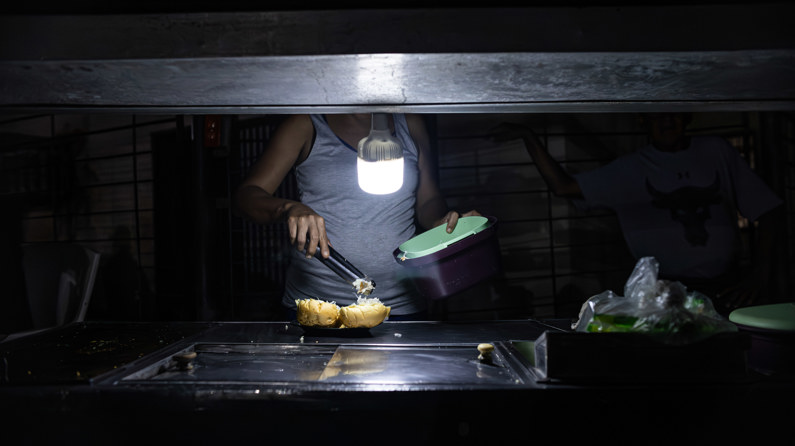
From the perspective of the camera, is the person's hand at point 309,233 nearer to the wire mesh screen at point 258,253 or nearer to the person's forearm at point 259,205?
the person's forearm at point 259,205

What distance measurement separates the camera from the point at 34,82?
1183 millimetres

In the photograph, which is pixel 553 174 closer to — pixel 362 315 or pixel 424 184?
pixel 424 184

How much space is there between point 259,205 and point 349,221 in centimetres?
42

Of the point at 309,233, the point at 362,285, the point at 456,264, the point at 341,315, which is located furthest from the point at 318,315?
the point at 456,264

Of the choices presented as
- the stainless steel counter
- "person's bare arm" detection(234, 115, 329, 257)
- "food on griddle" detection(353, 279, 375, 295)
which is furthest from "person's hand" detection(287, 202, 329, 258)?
the stainless steel counter

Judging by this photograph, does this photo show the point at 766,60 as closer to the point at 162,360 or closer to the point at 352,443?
the point at 352,443

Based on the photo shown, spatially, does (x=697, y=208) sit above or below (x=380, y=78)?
below

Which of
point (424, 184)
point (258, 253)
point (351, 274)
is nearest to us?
point (351, 274)

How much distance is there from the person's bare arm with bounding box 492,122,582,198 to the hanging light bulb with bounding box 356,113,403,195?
5.66 feet

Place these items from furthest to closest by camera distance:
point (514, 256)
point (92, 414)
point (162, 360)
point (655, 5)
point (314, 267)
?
1. point (514, 256)
2. point (314, 267)
3. point (162, 360)
4. point (92, 414)
5. point (655, 5)

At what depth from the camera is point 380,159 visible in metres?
1.64

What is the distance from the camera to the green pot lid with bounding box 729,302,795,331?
1.16m

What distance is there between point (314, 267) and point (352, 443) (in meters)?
1.34

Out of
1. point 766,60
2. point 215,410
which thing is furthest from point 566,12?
point 215,410
